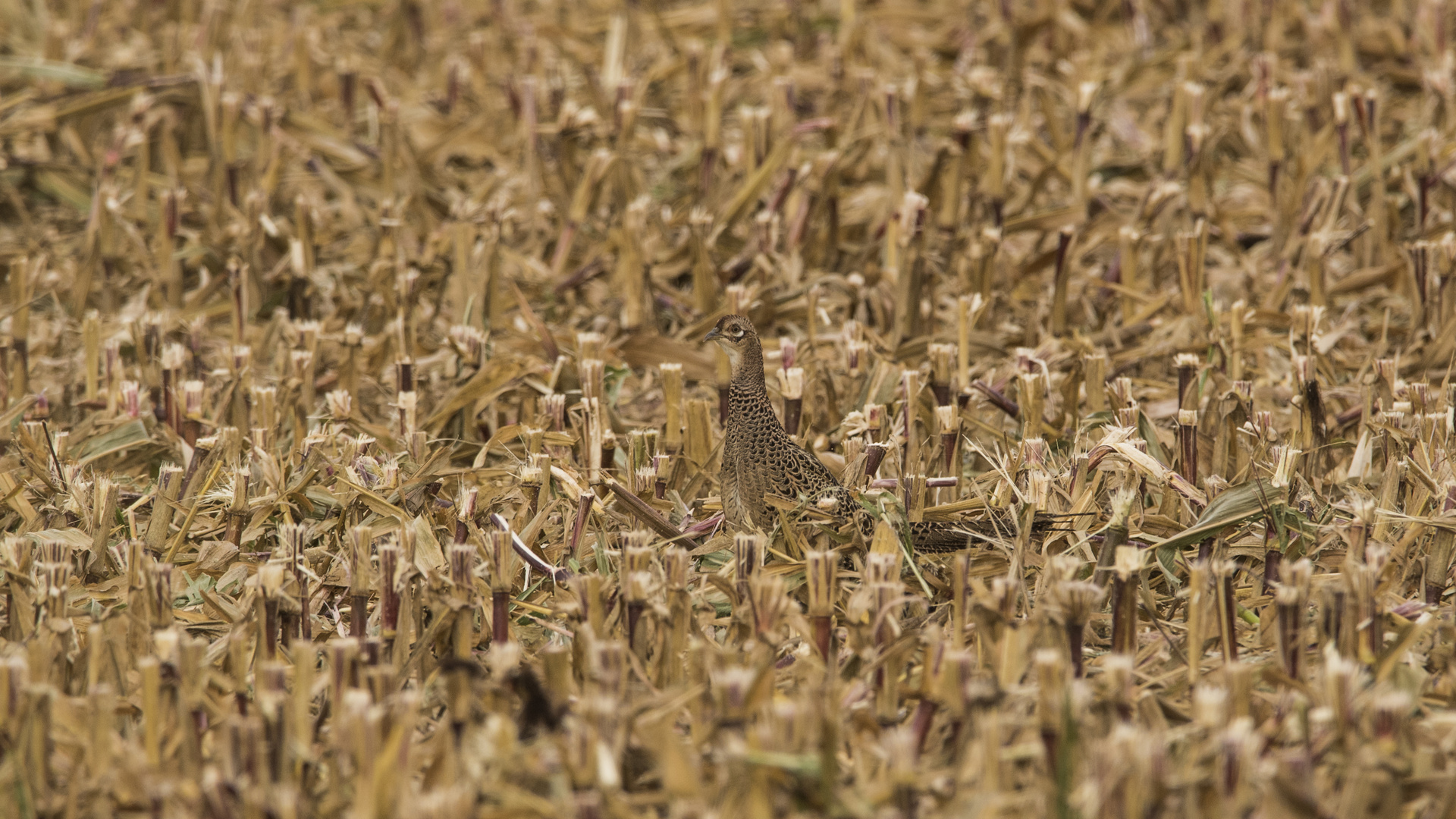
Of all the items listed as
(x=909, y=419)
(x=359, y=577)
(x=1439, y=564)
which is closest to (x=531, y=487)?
(x=359, y=577)

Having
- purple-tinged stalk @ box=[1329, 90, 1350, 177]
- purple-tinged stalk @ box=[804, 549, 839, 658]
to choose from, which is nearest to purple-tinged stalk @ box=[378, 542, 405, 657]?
purple-tinged stalk @ box=[804, 549, 839, 658]

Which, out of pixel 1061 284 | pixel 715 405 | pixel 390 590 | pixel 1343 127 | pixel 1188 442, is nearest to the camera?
pixel 390 590

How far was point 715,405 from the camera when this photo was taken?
13.3ft

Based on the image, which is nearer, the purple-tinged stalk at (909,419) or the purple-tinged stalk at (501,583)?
the purple-tinged stalk at (501,583)

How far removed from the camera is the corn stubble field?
236 centimetres

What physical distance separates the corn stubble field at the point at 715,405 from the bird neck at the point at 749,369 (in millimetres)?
259

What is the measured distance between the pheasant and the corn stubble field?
7 cm

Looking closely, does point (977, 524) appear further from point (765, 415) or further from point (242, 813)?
point (242, 813)

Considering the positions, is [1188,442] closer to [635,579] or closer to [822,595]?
[822,595]

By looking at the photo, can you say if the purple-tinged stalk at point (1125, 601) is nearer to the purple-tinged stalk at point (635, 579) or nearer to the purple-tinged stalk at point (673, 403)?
the purple-tinged stalk at point (635, 579)

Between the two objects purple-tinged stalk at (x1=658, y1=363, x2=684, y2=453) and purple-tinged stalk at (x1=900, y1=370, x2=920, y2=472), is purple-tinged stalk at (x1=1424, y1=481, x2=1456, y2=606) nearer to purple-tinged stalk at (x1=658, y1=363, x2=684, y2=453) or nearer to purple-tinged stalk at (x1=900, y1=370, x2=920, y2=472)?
purple-tinged stalk at (x1=900, y1=370, x2=920, y2=472)

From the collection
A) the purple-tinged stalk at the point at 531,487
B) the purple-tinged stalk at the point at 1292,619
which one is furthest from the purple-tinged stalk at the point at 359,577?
the purple-tinged stalk at the point at 1292,619

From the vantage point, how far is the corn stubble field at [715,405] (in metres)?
2.36

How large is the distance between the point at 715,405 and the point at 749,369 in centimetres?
65
